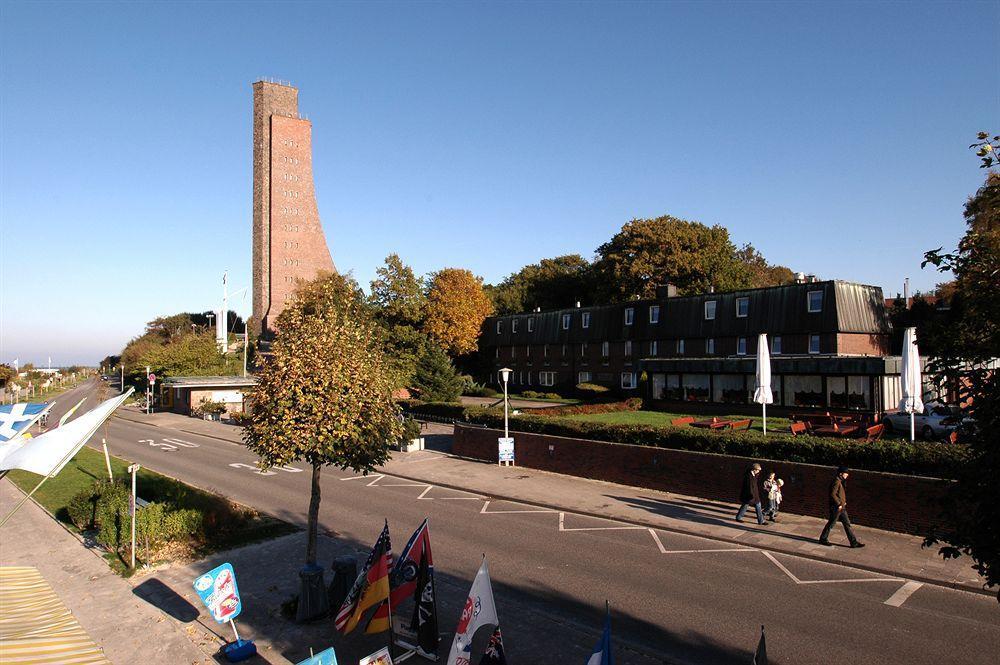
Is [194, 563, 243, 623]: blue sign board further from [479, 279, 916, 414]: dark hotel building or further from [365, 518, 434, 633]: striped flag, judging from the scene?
[479, 279, 916, 414]: dark hotel building

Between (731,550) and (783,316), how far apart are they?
29.3m

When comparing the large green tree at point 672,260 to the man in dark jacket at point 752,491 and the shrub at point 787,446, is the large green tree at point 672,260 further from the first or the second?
A: the man in dark jacket at point 752,491

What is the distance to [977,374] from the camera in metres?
5.98

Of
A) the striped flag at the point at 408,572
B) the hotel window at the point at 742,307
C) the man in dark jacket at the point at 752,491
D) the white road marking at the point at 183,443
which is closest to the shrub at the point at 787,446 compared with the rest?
the man in dark jacket at the point at 752,491

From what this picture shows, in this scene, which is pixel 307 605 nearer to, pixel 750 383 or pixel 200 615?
pixel 200 615

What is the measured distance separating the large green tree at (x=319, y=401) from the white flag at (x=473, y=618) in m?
4.01

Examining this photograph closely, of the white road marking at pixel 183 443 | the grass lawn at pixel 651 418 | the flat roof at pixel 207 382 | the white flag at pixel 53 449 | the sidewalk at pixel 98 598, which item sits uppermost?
the white flag at pixel 53 449

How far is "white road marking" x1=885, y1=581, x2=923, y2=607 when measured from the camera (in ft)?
35.5

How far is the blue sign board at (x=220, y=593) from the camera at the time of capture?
29.0 ft

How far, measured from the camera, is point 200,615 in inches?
410

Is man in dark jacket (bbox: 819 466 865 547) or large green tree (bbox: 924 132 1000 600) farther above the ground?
large green tree (bbox: 924 132 1000 600)

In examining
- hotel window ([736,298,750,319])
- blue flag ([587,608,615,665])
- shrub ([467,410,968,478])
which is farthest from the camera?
hotel window ([736,298,750,319])

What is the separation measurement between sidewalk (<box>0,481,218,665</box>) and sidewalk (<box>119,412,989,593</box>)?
34.5 ft

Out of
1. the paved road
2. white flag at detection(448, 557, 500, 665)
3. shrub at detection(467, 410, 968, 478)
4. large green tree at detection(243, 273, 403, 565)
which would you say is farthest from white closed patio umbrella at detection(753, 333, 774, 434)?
white flag at detection(448, 557, 500, 665)
